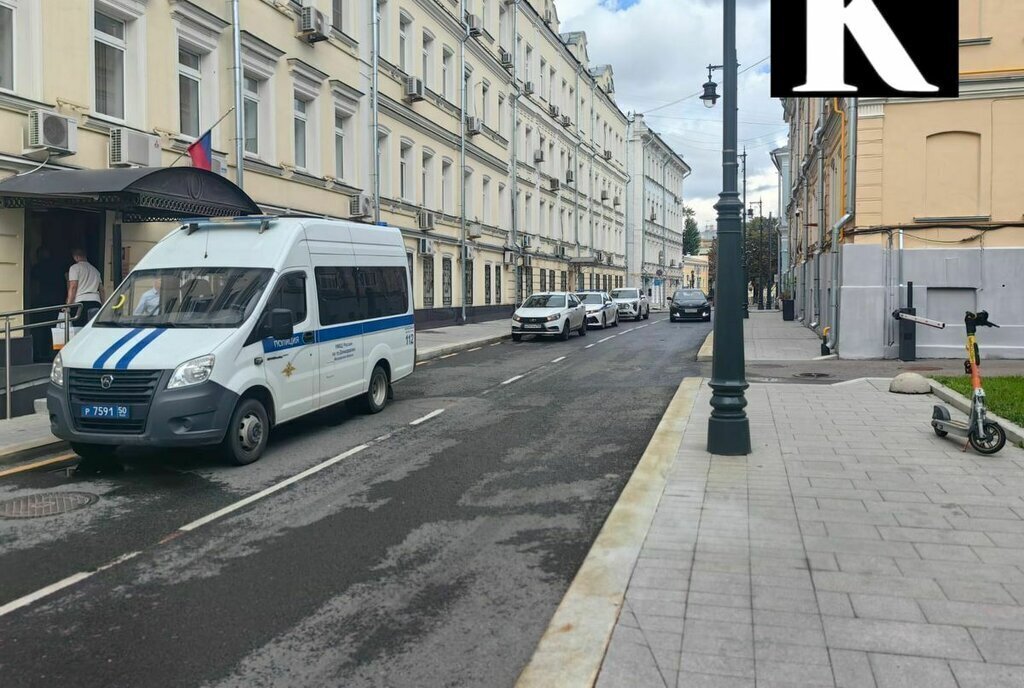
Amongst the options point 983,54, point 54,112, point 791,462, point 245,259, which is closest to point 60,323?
point 54,112

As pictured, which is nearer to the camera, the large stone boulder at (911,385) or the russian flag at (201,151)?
the large stone boulder at (911,385)

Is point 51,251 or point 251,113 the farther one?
point 251,113

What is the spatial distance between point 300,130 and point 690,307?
2083cm

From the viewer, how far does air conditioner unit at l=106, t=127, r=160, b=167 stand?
45.2ft

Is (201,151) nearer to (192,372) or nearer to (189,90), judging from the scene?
(189,90)

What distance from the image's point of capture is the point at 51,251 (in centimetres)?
1345

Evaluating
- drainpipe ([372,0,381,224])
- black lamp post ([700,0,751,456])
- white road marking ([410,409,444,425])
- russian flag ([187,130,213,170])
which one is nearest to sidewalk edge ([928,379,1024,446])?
black lamp post ([700,0,751,456])

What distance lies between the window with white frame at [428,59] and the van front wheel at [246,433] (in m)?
22.5

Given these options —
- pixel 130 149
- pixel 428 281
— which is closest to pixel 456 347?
pixel 428 281

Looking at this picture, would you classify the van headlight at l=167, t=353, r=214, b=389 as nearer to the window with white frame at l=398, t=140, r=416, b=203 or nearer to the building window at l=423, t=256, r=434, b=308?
the window with white frame at l=398, t=140, r=416, b=203

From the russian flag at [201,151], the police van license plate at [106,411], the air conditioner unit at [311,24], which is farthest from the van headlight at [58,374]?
the air conditioner unit at [311,24]

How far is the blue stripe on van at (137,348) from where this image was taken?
743cm

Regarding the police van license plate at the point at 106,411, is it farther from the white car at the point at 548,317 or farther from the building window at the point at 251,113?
the white car at the point at 548,317

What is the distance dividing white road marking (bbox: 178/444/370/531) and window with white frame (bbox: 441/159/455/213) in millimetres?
22941
